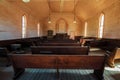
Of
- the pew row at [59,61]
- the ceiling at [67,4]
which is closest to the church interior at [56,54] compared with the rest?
the pew row at [59,61]

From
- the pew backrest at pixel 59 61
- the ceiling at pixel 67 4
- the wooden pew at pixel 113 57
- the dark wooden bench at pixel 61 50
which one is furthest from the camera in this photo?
the ceiling at pixel 67 4

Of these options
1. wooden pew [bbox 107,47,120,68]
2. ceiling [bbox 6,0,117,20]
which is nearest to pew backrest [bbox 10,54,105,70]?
wooden pew [bbox 107,47,120,68]

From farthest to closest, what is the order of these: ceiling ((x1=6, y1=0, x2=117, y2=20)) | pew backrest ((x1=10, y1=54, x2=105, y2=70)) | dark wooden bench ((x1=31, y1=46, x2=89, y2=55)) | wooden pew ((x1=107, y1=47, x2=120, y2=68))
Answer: ceiling ((x1=6, y1=0, x2=117, y2=20)) < dark wooden bench ((x1=31, y1=46, x2=89, y2=55)) < wooden pew ((x1=107, y1=47, x2=120, y2=68)) < pew backrest ((x1=10, y1=54, x2=105, y2=70))

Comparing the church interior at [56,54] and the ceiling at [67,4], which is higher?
the ceiling at [67,4]

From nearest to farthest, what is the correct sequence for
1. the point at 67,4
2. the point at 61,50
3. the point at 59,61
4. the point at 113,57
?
the point at 59,61, the point at 113,57, the point at 61,50, the point at 67,4

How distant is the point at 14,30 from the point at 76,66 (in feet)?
Result: 19.1

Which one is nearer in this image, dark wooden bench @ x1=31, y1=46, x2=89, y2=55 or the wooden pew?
the wooden pew

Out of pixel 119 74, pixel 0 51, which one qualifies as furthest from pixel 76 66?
pixel 0 51

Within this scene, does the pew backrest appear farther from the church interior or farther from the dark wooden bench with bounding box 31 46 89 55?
the dark wooden bench with bounding box 31 46 89 55

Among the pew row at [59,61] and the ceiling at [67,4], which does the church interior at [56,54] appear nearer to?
the pew row at [59,61]

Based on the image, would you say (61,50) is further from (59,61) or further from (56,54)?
(59,61)

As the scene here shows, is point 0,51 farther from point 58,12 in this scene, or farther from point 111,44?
point 58,12

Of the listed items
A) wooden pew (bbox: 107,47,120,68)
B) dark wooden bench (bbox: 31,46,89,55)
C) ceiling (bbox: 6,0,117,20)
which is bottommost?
wooden pew (bbox: 107,47,120,68)

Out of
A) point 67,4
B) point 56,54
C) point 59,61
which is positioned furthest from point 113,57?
point 67,4
